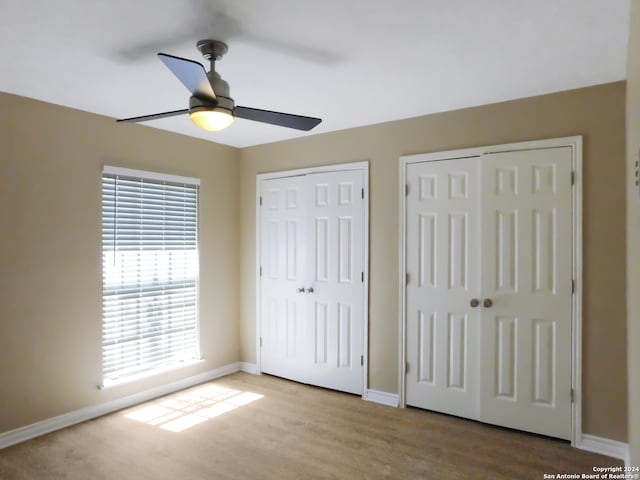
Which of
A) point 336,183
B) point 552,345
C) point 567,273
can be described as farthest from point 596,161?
point 336,183

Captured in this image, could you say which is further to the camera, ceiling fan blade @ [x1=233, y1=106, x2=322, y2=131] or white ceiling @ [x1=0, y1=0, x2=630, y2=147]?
ceiling fan blade @ [x1=233, y1=106, x2=322, y2=131]

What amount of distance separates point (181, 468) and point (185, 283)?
6.32 ft

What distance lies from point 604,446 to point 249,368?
3317mm

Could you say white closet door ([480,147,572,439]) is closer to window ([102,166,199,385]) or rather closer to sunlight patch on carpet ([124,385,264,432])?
sunlight patch on carpet ([124,385,264,432])

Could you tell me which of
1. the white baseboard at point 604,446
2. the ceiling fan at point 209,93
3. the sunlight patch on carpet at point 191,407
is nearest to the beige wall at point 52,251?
the sunlight patch on carpet at point 191,407

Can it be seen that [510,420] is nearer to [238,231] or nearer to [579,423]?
[579,423]

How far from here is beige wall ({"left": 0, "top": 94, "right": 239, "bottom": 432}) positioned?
3.08 metres

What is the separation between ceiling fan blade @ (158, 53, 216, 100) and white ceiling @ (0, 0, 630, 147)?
300mm

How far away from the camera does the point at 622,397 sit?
2.86m

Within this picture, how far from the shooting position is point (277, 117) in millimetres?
2533

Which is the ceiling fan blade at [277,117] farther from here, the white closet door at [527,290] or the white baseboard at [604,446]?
the white baseboard at [604,446]

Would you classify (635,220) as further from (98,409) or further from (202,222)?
(98,409)

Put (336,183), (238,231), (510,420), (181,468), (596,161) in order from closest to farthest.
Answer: (181,468) < (596,161) < (510,420) < (336,183) < (238,231)

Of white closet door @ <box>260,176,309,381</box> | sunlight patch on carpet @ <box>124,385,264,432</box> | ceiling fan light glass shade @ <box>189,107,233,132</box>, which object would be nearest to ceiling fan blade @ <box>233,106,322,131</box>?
ceiling fan light glass shade @ <box>189,107,233,132</box>
